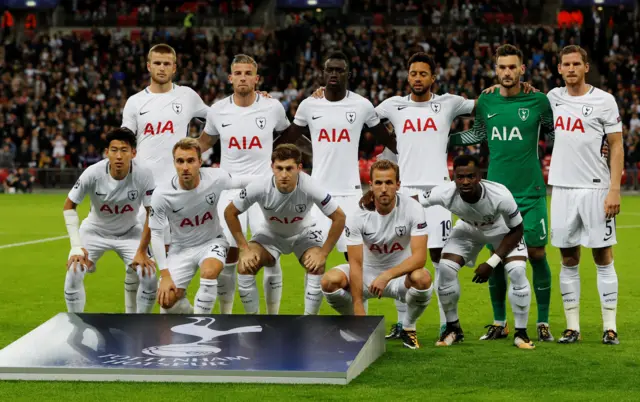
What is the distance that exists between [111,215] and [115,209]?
76 millimetres

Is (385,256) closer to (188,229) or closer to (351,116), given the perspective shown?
(351,116)

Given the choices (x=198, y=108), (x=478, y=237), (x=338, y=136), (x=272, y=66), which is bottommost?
(x=478, y=237)

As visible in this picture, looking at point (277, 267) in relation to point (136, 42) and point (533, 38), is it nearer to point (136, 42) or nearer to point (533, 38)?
point (533, 38)

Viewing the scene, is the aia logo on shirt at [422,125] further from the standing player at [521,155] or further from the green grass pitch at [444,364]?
the green grass pitch at [444,364]

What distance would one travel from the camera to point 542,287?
29.1 feet

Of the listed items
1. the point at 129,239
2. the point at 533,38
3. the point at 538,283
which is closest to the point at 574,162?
the point at 538,283

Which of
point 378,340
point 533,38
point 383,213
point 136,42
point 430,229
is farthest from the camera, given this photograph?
point 136,42

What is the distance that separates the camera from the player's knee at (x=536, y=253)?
28.8 ft

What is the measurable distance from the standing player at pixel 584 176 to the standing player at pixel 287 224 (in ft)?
5.83

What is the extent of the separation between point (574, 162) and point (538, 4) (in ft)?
98.5

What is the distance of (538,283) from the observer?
351 inches

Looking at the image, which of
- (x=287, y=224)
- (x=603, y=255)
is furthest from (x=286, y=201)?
(x=603, y=255)

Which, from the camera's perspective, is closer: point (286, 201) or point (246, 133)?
point (286, 201)

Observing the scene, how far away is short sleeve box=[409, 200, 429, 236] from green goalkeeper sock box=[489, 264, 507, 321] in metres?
0.90
